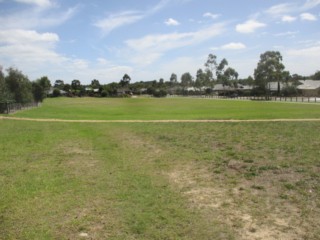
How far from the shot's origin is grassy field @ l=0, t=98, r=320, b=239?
7.38 metres

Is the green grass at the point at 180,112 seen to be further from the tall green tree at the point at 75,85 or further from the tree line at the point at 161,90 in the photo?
the tall green tree at the point at 75,85

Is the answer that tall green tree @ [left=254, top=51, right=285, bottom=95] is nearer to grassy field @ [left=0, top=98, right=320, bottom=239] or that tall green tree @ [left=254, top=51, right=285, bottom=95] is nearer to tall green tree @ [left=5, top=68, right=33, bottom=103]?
tall green tree @ [left=5, top=68, right=33, bottom=103]

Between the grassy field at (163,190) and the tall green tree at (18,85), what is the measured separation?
43683 mm

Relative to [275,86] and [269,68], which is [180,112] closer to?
[269,68]

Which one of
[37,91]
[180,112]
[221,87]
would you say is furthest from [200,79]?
[180,112]

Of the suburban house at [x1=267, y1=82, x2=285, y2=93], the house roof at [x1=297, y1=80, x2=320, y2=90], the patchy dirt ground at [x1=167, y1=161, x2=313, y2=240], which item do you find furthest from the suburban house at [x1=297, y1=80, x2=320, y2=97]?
the patchy dirt ground at [x1=167, y1=161, x2=313, y2=240]

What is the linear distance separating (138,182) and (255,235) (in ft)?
15.2

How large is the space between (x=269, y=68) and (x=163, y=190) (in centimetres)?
10888

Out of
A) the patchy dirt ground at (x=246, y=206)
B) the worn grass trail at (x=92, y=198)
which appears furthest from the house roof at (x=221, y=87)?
the patchy dirt ground at (x=246, y=206)

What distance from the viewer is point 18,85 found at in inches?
2379

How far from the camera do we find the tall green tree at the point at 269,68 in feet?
368

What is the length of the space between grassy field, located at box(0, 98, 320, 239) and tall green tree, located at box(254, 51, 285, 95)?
98859mm

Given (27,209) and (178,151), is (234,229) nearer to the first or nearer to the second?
(27,209)

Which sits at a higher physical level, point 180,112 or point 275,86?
point 275,86
